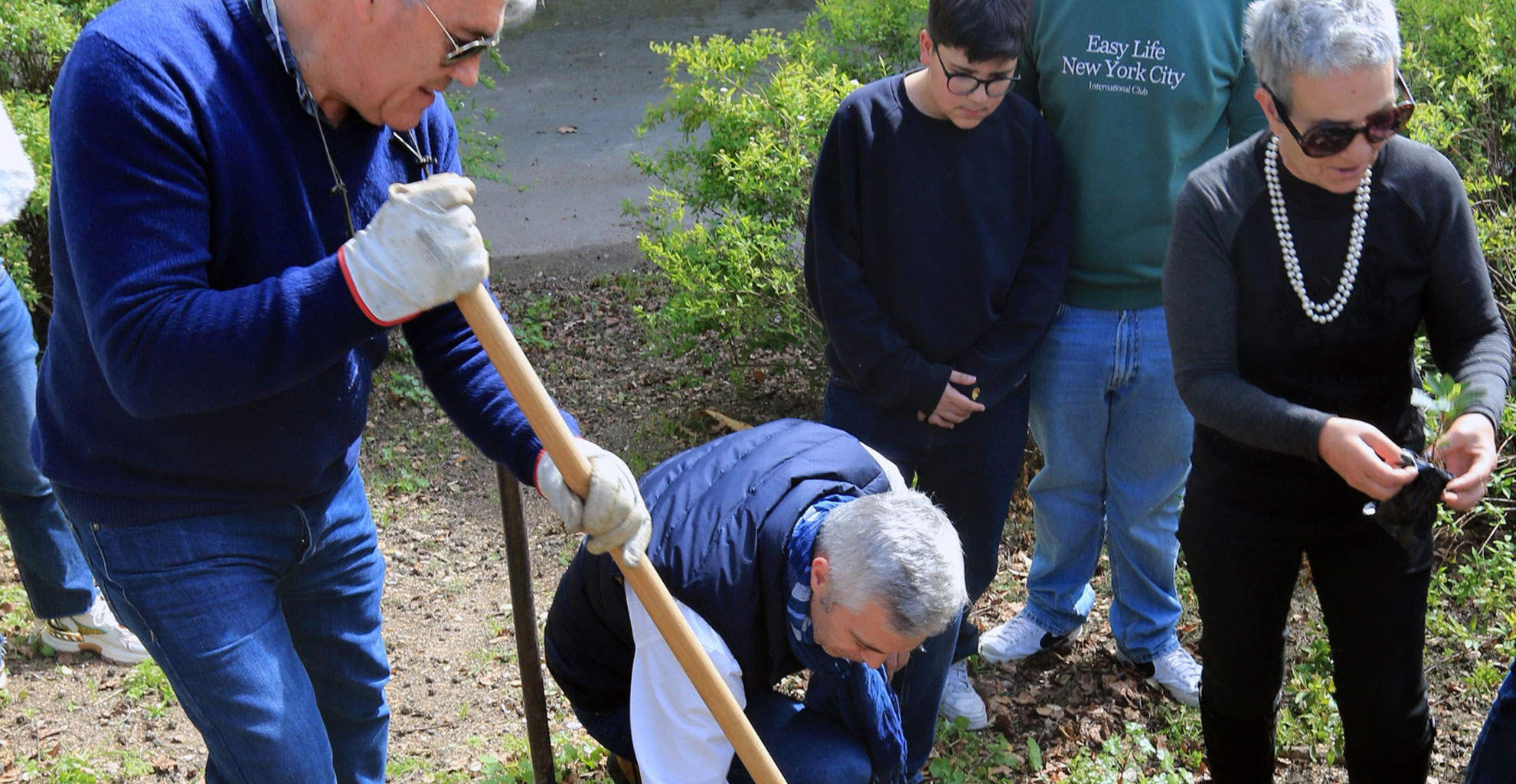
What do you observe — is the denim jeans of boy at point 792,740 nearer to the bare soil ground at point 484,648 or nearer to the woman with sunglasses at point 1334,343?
the bare soil ground at point 484,648

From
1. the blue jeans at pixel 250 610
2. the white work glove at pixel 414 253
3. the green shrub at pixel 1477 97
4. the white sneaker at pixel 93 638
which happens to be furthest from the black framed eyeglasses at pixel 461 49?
the green shrub at pixel 1477 97

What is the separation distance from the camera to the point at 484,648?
12.7 feet

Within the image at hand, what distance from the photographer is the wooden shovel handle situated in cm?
188

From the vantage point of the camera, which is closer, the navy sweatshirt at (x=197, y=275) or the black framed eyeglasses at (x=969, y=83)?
the navy sweatshirt at (x=197, y=275)

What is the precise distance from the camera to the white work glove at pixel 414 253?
5.50 feet

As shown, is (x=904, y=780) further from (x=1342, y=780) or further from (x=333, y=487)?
(x=333, y=487)

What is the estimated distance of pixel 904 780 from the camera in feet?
9.29

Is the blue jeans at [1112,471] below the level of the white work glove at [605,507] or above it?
below

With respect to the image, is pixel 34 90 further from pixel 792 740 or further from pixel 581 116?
pixel 581 116

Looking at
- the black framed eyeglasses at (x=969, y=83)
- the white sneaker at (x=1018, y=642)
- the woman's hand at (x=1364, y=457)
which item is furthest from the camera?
the white sneaker at (x=1018, y=642)

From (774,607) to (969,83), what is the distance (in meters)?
1.27

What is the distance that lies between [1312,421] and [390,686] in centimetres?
262

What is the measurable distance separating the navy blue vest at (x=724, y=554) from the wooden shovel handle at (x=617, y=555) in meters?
0.19

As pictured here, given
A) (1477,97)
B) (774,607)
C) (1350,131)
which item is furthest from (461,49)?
(1477,97)
